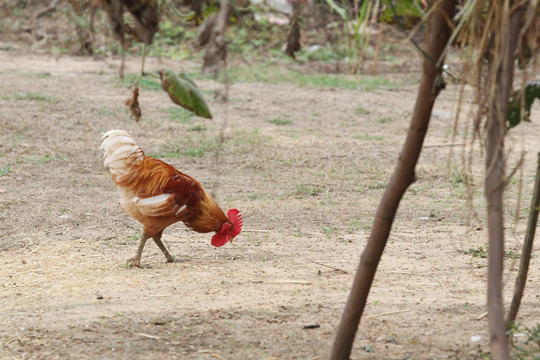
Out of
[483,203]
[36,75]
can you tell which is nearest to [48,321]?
[483,203]

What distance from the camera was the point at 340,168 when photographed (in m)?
8.48

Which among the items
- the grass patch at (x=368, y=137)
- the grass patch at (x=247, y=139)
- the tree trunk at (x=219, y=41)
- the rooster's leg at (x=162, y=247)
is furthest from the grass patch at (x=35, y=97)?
the tree trunk at (x=219, y=41)

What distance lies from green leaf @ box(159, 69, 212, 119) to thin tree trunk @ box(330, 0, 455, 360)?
2.65 ft


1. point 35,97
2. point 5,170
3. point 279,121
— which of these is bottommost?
point 5,170

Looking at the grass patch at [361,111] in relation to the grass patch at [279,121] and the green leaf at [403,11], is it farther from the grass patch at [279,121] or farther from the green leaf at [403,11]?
the green leaf at [403,11]

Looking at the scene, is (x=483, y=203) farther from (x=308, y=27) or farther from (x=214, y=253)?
(x=308, y=27)

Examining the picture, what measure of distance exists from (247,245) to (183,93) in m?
3.24

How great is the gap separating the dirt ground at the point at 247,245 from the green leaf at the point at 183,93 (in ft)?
1.21

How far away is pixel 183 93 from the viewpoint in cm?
254

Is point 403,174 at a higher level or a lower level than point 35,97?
higher

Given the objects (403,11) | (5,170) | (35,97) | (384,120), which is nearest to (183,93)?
(403,11)

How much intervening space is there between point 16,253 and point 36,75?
8911mm

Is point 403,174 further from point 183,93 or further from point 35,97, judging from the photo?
point 35,97

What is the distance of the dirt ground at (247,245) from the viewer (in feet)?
11.8
